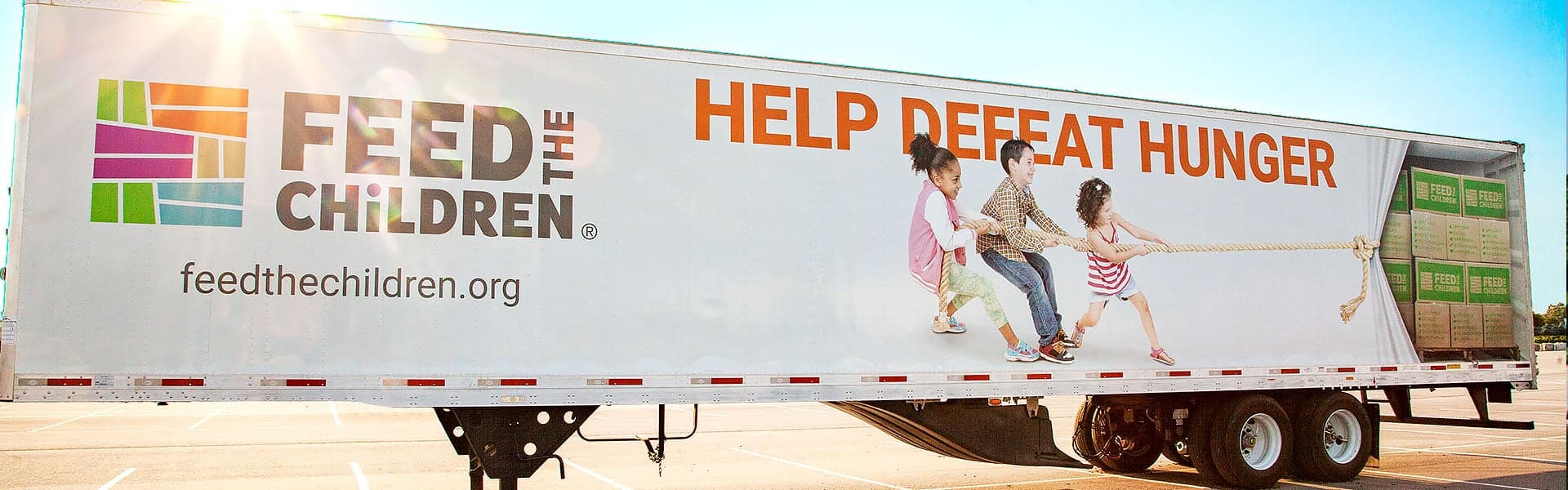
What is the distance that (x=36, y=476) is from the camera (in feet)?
36.2

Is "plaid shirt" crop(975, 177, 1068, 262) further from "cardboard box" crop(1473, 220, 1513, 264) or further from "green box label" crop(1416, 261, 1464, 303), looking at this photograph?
"cardboard box" crop(1473, 220, 1513, 264)

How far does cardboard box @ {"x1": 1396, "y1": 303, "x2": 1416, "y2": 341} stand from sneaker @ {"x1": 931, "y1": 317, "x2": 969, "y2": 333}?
5.06m

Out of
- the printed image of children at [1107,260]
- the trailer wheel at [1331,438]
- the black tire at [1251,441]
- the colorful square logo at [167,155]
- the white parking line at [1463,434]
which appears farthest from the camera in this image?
the white parking line at [1463,434]

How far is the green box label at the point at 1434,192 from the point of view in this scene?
10.3m

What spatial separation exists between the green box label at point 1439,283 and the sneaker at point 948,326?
17.6 feet

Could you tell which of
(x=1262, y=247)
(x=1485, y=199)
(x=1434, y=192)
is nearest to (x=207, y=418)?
(x=1262, y=247)

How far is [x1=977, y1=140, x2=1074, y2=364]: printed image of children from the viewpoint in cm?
843

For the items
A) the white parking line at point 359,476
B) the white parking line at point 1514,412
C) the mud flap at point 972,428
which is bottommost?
the white parking line at point 1514,412

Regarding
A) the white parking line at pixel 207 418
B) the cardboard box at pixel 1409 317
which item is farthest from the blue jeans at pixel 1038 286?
the white parking line at pixel 207 418

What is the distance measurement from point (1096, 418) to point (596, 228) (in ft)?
19.9

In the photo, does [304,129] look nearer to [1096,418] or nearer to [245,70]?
[245,70]

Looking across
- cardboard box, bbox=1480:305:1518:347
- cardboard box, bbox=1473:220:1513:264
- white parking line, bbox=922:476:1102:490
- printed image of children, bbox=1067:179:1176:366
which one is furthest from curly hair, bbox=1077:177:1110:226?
cardboard box, bbox=1480:305:1518:347

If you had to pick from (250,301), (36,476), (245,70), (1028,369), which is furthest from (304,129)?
(36,476)

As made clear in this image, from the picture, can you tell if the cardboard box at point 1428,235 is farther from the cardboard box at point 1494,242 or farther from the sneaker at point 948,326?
the sneaker at point 948,326
